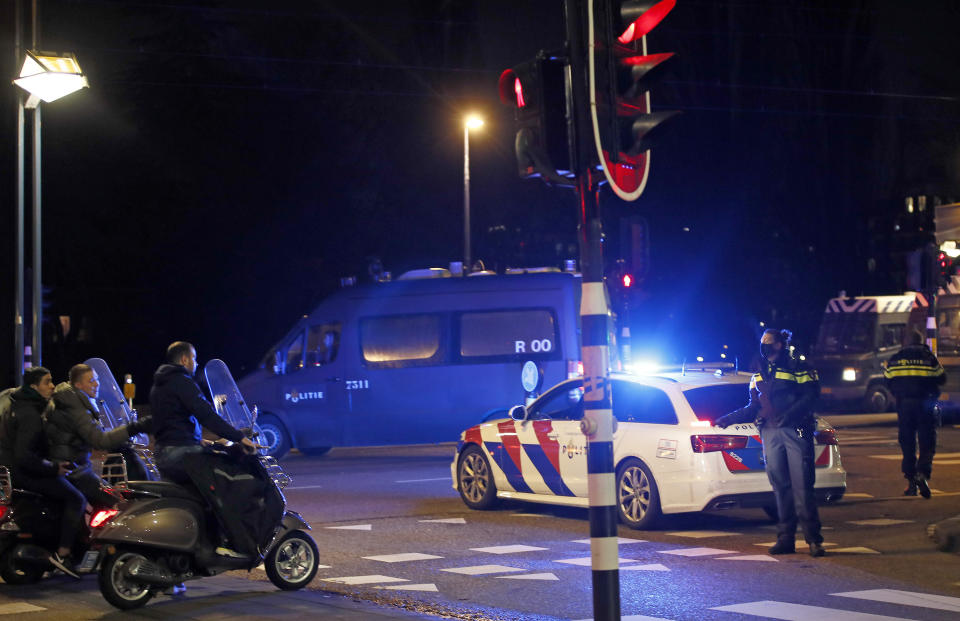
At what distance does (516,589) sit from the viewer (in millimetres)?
8914

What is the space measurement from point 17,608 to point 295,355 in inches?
550

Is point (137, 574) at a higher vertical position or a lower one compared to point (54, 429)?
lower

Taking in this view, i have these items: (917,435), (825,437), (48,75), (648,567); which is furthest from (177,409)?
(917,435)

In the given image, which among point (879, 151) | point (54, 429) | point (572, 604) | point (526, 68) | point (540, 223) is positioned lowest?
point (572, 604)

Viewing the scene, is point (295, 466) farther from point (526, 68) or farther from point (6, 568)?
point (526, 68)

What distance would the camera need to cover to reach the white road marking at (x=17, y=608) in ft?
26.6

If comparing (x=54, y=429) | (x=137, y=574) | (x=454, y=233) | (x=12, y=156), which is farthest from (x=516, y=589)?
(x=454, y=233)

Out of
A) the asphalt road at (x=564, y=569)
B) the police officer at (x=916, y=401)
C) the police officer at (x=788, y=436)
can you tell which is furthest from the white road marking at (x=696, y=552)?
the police officer at (x=916, y=401)

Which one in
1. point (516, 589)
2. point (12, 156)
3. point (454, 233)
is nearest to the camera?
point (516, 589)

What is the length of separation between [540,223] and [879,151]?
11.8 metres

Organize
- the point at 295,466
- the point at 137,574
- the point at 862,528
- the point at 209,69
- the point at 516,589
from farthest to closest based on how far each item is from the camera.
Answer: the point at 209,69 < the point at 295,466 < the point at 862,528 < the point at 516,589 < the point at 137,574

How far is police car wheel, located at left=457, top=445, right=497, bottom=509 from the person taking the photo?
13594 mm

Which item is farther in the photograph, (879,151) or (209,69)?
(879,151)

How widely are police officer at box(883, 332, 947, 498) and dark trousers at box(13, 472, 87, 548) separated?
9.19m
